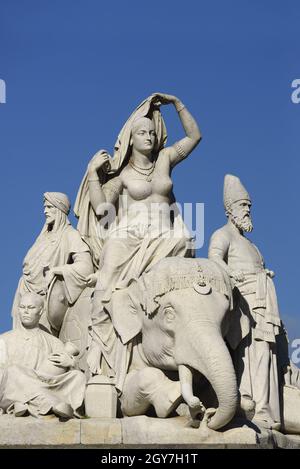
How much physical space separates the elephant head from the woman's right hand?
7.21ft

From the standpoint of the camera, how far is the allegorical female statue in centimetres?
1472

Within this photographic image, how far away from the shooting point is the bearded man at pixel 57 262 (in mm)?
15031

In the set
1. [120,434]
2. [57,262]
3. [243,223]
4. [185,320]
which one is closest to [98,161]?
[57,262]

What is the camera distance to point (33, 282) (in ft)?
50.9

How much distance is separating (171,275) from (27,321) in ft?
6.19

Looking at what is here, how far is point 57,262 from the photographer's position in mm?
15500

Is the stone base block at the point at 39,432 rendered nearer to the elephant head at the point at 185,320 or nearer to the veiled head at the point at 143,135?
the elephant head at the point at 185,320

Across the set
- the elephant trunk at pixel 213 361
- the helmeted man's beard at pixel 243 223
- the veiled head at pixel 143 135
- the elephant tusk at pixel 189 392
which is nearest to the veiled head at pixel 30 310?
the elephant trunk at pixel 213 361

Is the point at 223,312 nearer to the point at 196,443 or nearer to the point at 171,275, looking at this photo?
the point at 171,275

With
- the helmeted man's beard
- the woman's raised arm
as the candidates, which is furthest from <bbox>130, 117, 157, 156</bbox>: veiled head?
the helmeted man's beard

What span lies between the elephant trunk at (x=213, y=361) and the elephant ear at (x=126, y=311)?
3.24ft

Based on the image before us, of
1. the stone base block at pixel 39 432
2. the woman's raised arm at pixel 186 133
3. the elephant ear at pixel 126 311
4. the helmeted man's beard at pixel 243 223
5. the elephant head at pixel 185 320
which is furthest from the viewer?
the woman's raised arm at pixel 186 133

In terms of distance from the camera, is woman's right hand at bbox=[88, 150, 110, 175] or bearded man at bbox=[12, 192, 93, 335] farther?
woman's right hand at bbox=[88, 150, 110, 175]

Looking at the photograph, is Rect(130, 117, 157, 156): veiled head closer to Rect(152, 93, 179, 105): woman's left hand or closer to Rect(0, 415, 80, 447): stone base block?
Rect(152, 93, 179, 105): woman's left hand
